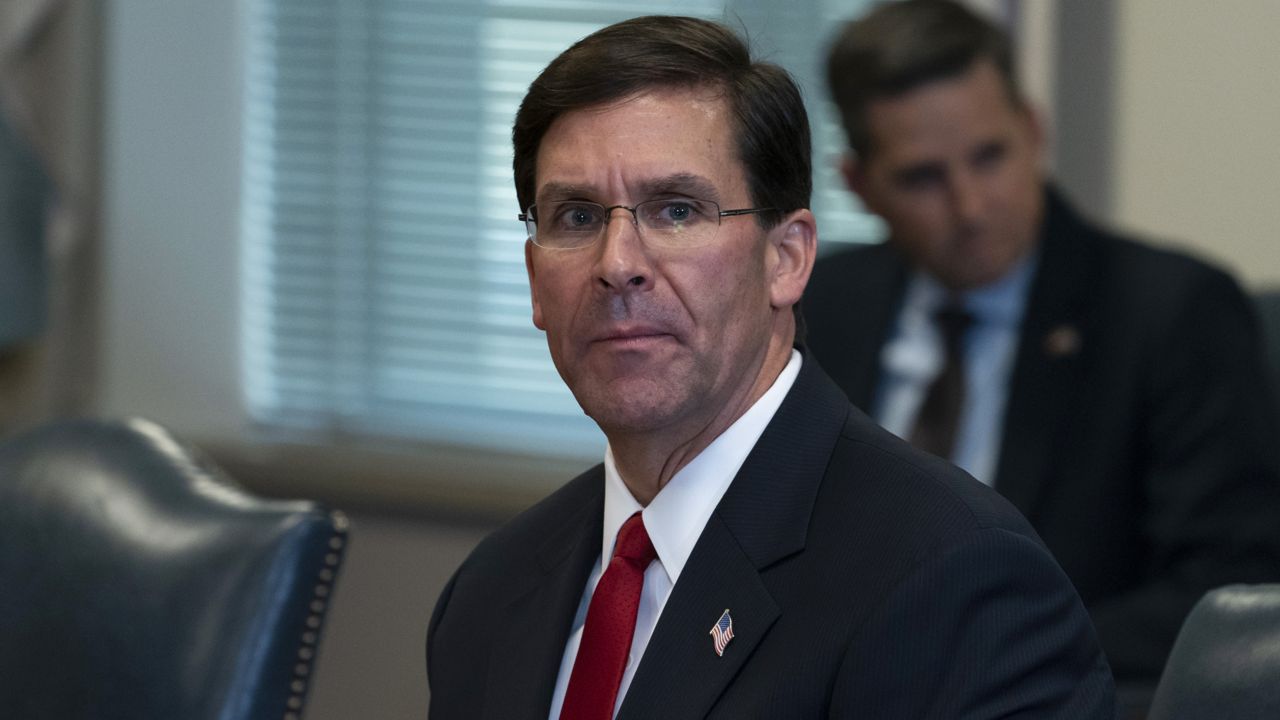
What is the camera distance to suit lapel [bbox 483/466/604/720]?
153cm

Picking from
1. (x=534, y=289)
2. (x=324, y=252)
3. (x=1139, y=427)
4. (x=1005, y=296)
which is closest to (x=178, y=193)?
(x=324, y=252)

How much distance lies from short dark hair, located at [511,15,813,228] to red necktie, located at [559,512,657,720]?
319 millimetres

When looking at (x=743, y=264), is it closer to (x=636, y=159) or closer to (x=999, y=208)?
(x=636, y=159)

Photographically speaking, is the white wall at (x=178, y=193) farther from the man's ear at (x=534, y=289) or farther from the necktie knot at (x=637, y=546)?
the necktie knot at (x=637, y=546)

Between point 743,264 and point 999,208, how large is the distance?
1.15 meters

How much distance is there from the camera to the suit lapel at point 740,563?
1.35 metres

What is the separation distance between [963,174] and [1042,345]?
28cm

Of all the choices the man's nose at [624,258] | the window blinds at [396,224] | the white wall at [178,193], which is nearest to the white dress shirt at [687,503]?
the man's nose at [624,258]

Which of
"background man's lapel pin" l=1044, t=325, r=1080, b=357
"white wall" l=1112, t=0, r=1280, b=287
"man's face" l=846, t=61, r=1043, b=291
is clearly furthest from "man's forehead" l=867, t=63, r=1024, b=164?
"white wall" l=1112, t=0, r=1280, b=287

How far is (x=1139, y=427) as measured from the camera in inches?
97.2

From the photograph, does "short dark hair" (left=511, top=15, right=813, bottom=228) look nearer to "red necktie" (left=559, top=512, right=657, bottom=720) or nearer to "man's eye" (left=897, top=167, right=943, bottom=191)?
"red necktie" (left=559, top=512, right=657, bottom=720)

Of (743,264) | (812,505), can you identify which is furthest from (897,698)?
(743,264)

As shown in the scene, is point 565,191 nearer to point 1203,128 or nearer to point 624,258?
point 624,258

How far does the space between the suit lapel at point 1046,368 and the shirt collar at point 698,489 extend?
3.46 ft
